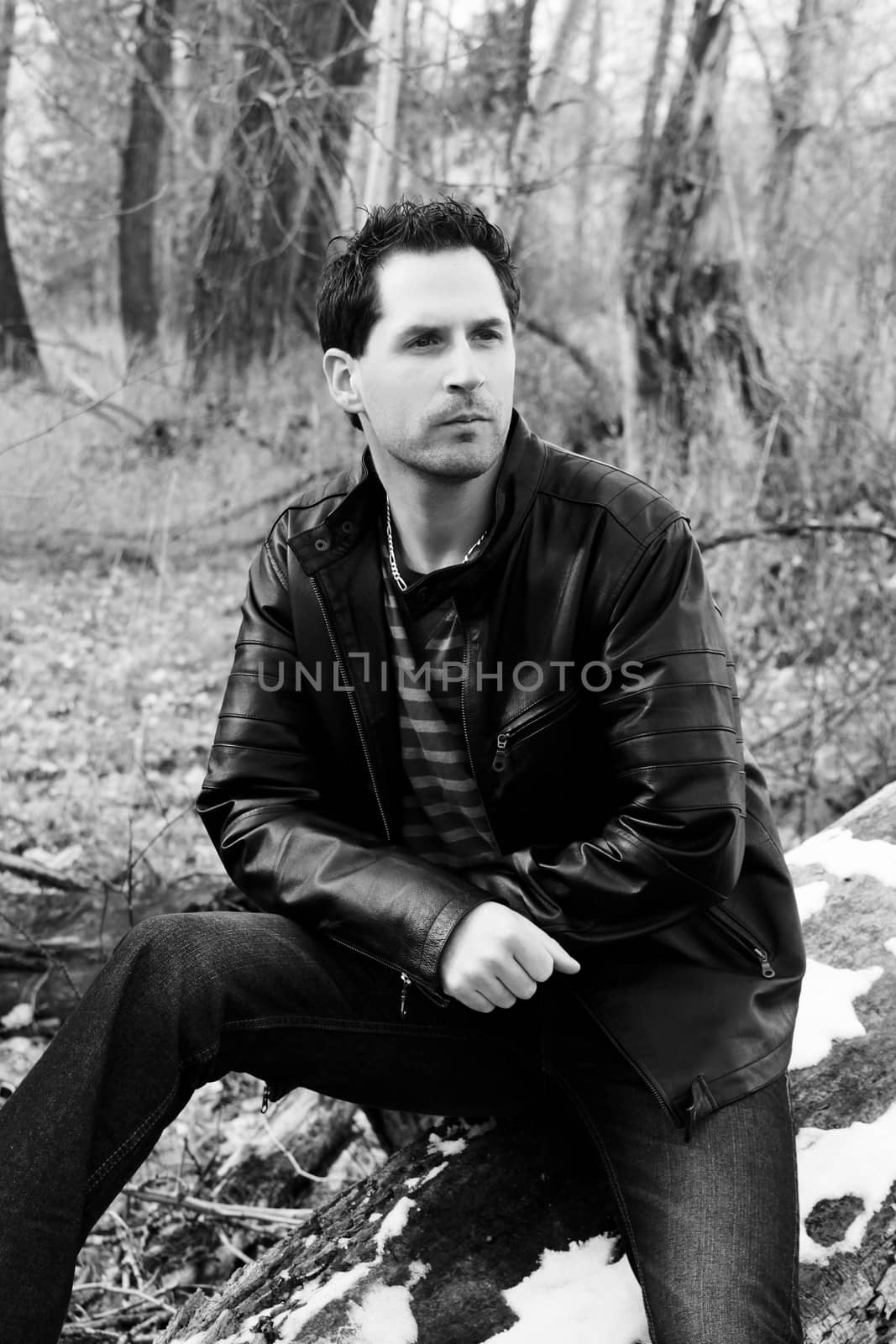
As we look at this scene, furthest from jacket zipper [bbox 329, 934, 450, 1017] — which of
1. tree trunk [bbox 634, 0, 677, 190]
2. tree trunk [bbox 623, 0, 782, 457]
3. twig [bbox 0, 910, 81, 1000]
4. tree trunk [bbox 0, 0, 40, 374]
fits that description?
tree trunk [bbox 0, 0, 40, 374]

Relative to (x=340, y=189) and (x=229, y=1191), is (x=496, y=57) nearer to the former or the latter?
(x=340, y=189)

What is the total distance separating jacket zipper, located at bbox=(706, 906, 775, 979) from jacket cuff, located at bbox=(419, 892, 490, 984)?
0.45 meters

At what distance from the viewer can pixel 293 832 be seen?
89.7 inches

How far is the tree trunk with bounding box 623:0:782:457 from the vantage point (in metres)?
7.52

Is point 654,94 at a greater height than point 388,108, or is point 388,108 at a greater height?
point 654,94

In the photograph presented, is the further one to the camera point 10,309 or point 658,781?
point 10,309

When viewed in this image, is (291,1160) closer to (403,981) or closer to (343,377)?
(403,981)

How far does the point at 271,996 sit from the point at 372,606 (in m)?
0.79

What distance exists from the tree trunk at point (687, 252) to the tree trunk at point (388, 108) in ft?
7.56

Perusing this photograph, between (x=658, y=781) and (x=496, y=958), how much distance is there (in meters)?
0.42

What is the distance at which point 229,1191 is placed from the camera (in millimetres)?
3213

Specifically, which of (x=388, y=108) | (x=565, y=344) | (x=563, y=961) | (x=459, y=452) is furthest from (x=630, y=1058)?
(x=565, y=344)

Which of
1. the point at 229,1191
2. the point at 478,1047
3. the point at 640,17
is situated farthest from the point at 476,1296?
the point at 640,17

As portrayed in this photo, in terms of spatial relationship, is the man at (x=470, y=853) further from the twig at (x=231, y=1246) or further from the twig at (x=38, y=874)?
the twig at (x=38, y=874)
